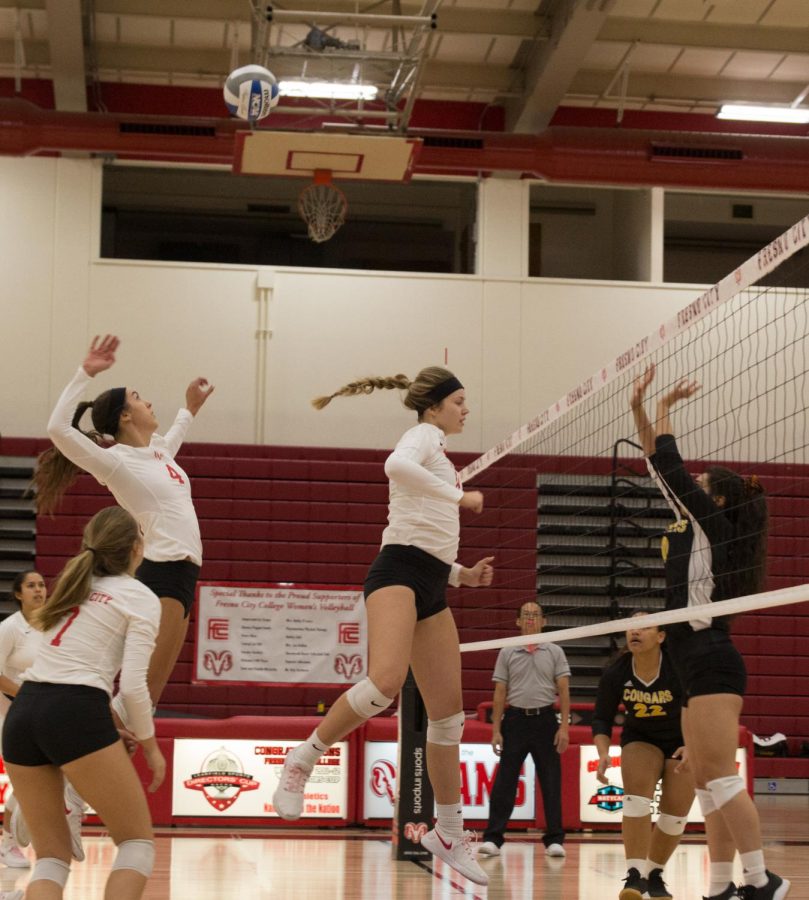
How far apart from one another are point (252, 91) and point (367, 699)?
7.07 meters

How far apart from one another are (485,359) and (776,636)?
4586 millimetres

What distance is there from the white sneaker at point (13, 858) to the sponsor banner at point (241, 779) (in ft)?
7.62

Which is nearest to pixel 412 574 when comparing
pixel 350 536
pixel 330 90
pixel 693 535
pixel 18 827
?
pixel 693 535

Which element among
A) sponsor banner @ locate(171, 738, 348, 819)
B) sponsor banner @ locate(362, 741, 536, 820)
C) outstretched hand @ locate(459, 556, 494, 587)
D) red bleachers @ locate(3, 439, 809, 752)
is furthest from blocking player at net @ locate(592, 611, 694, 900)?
red bleachers @ locate(3, 439, 809, 752)

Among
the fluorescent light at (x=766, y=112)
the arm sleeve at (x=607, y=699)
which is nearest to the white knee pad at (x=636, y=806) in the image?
the arm sleeve at (x=607, y=699)

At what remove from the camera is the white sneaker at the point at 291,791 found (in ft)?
17.3

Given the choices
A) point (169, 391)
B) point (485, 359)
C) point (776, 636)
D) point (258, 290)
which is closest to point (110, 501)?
Answer: point (169, 391)

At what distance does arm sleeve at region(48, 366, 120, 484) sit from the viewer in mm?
5281

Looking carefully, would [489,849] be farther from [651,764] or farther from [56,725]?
[56,725]

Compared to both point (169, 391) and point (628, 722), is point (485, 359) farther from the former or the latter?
point (628, 722)

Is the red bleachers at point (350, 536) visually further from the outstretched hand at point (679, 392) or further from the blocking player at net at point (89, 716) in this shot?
the blocking player at net at point (89, 716)

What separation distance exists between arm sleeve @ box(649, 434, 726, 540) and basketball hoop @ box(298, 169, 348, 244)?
802 centimetres

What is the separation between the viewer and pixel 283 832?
1069 centimetres

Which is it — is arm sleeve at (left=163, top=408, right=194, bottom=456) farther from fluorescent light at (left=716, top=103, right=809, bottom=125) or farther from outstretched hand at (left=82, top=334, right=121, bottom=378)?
fluorescent light at (left=716, top=103, right=809, bottom=125)
